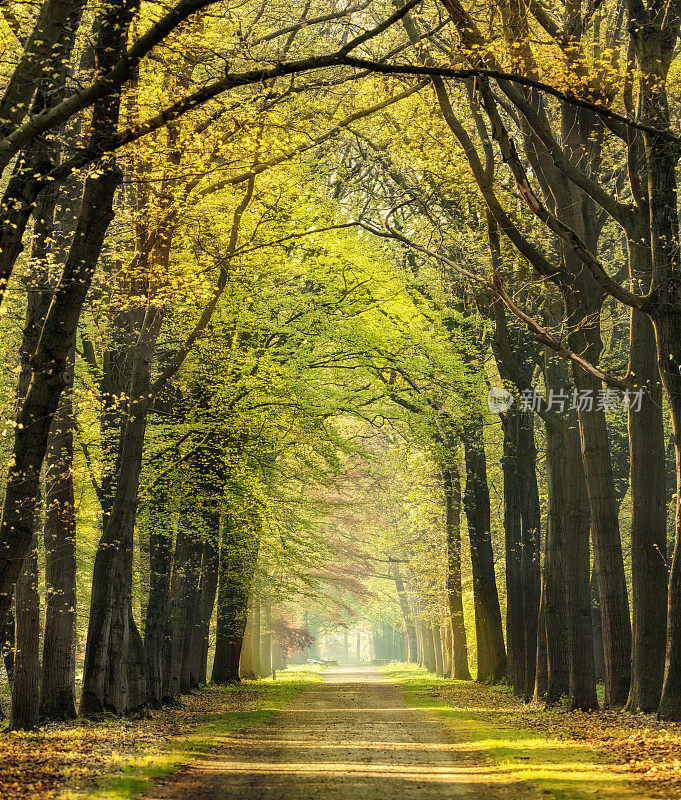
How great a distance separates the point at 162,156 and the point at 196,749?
8.40 meters

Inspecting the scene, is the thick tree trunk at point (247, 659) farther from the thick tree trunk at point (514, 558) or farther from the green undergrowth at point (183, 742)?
the thick tree trunk at point (514, 558)

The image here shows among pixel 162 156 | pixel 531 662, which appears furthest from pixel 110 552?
pixel 531 662

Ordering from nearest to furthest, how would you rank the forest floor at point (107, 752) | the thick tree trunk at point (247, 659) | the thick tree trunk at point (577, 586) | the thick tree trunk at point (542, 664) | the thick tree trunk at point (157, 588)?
the forest floor at point (107, 752) < the thick tree trunk at point (577, 586) < the thick tree trunk at point (542, 664) < the thick tree trunk at point (157, 588) < the thick tree trunk at point (247, 659)

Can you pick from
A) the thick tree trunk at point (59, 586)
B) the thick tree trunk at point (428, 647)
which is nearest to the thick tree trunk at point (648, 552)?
the thick tree trunk at point (59, 586)

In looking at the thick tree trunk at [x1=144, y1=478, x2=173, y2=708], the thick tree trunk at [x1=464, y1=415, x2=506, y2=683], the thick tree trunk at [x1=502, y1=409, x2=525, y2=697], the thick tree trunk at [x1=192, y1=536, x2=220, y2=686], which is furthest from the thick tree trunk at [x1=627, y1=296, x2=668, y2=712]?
the thick tree trunk at [x1=192, y1=536, x2=220, y2=686]

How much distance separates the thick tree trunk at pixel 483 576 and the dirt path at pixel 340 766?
9.00 metres

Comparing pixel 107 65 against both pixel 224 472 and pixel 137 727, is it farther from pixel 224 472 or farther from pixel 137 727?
pixel 224 472

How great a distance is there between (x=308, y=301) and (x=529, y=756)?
12.5 m

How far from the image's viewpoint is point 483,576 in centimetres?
2672

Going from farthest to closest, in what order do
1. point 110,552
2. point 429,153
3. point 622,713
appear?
point 429,153, point 110,552, point 622,713

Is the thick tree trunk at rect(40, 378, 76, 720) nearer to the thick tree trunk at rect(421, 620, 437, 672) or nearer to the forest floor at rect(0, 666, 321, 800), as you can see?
the forest floor at rect(0, 666, 321, 800)

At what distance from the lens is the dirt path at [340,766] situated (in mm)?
8820

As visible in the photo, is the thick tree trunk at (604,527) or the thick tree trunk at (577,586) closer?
the thick tree trunk at (604,527)

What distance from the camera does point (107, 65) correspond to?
9109 millimetres
